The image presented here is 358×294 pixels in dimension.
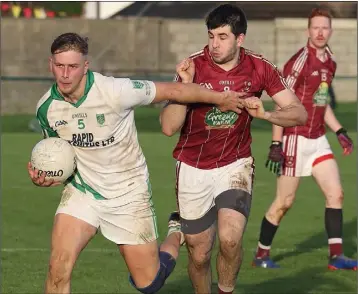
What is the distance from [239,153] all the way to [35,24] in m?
22.8

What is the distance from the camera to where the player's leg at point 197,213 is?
9.55 m

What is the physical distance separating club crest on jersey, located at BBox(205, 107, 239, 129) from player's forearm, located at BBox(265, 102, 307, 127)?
1.29 ft

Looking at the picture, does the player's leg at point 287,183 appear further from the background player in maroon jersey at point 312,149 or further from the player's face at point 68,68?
the player's face at point 68,68

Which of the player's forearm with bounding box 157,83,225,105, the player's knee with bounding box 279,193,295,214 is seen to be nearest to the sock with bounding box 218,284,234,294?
the player's forearm with bounding box 157,83,225,105

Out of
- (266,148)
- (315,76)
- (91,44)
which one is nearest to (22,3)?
(91,44)

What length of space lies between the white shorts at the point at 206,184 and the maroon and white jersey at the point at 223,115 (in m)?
0.07

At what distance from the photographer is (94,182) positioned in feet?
28.2

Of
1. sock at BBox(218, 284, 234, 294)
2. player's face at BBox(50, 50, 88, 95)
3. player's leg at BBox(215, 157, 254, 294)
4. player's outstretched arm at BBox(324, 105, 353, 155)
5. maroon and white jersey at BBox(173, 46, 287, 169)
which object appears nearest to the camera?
player's face at BBox(50, 50, 88, 95)

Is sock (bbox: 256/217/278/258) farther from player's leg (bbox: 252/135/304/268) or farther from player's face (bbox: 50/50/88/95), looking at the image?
player's face (bbox: 50/50/88/95)

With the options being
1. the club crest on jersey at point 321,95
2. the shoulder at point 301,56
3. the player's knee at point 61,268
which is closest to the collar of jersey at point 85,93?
the player's knee at point 61,268

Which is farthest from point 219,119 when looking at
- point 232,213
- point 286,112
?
point 232,213

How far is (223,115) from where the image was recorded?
30.4 ft

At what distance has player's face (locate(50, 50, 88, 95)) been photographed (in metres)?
8.16

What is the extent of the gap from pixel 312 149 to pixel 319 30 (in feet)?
4.06
